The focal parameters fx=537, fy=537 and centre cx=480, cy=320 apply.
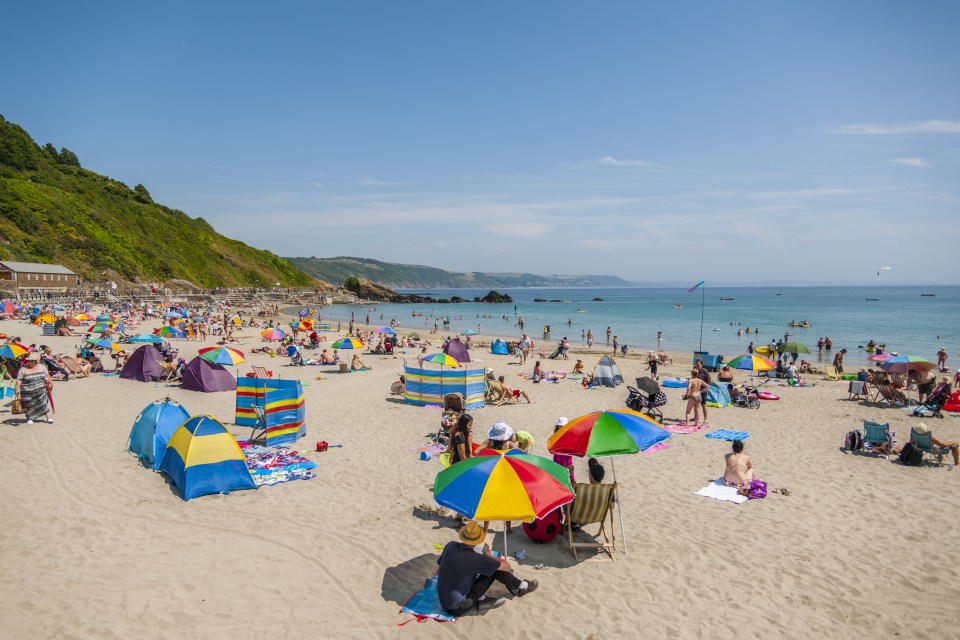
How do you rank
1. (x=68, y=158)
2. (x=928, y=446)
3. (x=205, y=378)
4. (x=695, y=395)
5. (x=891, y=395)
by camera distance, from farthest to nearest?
(x=68, y=158), (x=205, y=378), (x=891, y=395), (x=695, y=395), (x=928, y=446)

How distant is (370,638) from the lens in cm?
490

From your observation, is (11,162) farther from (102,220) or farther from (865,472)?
(865,472)

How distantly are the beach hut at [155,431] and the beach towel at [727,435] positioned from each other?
1078 cm

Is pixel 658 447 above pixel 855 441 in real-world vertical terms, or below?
below

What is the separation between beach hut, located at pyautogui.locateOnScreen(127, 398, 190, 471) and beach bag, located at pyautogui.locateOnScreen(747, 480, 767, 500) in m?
9.62

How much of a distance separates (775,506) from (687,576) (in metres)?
2.92

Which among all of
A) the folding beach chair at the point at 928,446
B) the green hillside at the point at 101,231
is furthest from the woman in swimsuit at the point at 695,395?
the green hillside at the point at 101,231

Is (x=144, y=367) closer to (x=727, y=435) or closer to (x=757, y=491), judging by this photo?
(x=727, y=435)

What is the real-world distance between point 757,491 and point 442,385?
26.9 feet

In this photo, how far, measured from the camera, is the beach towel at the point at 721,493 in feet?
27.1

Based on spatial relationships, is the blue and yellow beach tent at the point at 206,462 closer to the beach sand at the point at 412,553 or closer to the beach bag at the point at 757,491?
the beach sand at the point at 412,553

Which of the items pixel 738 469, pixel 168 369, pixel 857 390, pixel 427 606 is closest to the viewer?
pixel 427 606

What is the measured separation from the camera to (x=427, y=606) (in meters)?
5.36

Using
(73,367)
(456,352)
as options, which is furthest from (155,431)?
(456,352)
